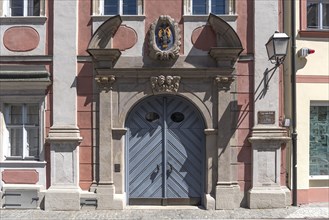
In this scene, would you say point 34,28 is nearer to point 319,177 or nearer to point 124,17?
point 124,17

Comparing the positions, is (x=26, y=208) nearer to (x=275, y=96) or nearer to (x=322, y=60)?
(x=275, y=96)

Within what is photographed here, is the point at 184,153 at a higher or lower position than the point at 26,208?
higher

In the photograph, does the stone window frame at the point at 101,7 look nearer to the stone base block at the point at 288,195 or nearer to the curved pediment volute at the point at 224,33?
the curved pediment volute at the point at 224,33

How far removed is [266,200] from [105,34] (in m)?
5.10

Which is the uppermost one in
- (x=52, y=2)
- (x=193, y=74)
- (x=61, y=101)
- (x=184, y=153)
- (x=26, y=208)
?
(x=52, y=2)

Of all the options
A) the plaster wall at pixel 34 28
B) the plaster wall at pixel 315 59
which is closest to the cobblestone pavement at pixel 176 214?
the plaster wall at pixel 315 59

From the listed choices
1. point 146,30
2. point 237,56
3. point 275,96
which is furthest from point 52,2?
point 275,96

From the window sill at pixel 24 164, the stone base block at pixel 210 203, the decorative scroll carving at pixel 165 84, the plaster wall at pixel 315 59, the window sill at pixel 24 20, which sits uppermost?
the window sill at pixel 24 20

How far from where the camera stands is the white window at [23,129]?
373 inches

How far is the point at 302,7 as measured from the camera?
9406 mm

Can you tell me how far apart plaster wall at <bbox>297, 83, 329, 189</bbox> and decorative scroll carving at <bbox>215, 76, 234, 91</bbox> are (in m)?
1.60

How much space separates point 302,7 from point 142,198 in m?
5.67

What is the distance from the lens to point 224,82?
914 cm

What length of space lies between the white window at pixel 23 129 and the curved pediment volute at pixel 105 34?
1.96 metres
